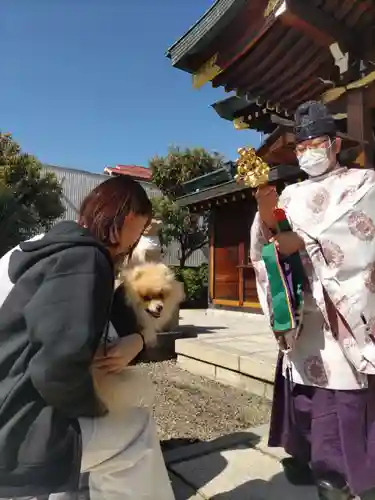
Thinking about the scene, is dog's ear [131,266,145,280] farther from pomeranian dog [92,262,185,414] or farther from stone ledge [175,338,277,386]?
stone ledge [175,338,277,386]

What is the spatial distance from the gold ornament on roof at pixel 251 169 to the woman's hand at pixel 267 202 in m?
0.04

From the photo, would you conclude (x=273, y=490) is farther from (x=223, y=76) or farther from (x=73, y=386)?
(x=223, y=76)

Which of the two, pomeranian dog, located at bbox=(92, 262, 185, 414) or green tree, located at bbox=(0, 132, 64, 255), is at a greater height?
green tree, located at bbox=(0, 132, 64, 255)

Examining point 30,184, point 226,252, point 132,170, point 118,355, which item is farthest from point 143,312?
point 132,170

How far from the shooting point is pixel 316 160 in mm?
1839

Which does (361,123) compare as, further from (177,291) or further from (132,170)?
(132,170)

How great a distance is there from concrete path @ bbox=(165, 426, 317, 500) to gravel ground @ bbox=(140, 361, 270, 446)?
440 mm

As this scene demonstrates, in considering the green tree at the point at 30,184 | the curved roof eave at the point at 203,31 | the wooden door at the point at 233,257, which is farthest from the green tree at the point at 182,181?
the curved roof eave at the point at 203,31

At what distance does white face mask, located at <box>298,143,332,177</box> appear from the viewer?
1828 mm

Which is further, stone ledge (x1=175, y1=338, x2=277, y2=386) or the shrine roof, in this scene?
stone ledge (x1=175, y1=338, x2=277, y2=386)

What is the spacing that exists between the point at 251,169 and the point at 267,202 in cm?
15

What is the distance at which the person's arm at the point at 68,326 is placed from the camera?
1.00m

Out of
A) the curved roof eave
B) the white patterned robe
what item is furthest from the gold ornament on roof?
the curved roof eave

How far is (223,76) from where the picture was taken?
303 centimetres
